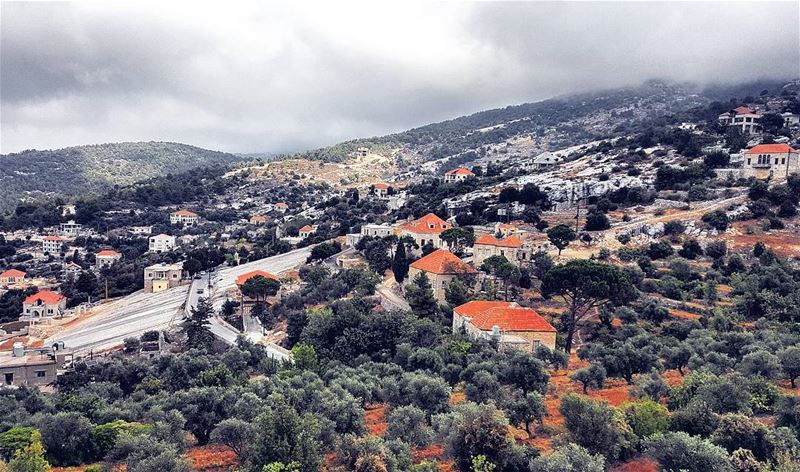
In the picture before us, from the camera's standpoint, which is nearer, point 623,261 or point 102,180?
point 623,261

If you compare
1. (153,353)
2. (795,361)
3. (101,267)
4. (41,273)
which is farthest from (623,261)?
(41,273)

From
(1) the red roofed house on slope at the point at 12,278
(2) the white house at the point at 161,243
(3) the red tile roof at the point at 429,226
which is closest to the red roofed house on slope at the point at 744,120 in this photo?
(3) the red tile roof at the point at 429,226

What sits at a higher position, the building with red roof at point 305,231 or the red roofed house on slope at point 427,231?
the red roofed house on slope at point 427,231

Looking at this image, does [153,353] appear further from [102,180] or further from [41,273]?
[102,180]

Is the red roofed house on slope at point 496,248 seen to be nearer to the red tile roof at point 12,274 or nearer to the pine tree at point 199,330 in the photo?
the pine tree at point 199,330

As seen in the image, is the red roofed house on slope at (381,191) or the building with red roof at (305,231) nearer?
the building with red roof at (305,231)

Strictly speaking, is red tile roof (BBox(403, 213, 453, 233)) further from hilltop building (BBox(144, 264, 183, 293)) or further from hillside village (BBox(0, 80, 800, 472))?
hilltop building (BBox(144, 264, 183, 293))

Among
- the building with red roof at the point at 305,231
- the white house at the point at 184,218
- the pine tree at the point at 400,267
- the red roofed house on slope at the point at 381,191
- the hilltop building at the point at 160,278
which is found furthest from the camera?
the white house at the point at 184,218
